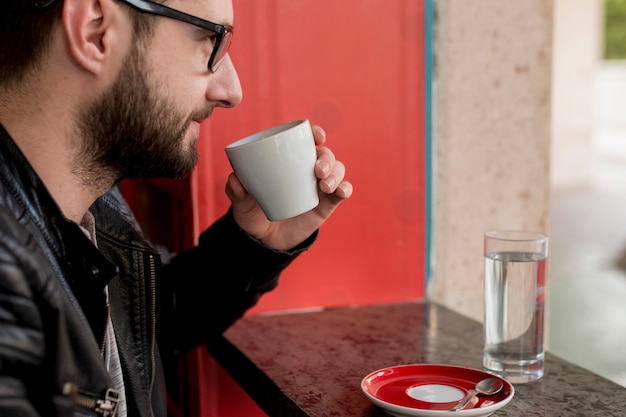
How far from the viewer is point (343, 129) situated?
5.14 feet

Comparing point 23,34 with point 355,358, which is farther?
point 355,358

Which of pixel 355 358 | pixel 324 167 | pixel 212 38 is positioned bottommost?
pixel 355 358

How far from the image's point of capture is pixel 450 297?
5.53 feet

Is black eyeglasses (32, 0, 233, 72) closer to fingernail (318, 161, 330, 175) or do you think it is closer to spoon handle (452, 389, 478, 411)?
fingernail (318, 161, 330, 175)

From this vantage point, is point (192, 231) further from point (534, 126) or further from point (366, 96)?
point (534, 126)

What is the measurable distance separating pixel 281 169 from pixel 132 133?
0.21 metres

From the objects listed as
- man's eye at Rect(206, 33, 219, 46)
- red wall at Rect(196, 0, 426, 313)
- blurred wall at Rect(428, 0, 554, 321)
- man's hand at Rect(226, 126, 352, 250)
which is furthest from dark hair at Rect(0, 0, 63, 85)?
blurred wall at Rect(428, 0, 554, 321)

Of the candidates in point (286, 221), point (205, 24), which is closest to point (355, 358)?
point (286, 221)

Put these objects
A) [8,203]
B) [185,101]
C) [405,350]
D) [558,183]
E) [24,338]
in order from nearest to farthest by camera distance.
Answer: [24,338], [8,203], [185,101], [405,350], [558,183]

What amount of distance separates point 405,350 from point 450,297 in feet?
1.31

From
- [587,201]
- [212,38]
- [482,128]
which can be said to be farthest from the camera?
[587,201]

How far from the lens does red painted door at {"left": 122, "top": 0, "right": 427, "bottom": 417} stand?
1507 millimetres

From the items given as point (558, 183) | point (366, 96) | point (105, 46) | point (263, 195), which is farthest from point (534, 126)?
point (558, 183)

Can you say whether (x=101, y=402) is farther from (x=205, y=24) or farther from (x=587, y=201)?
(x=587, y=201)
